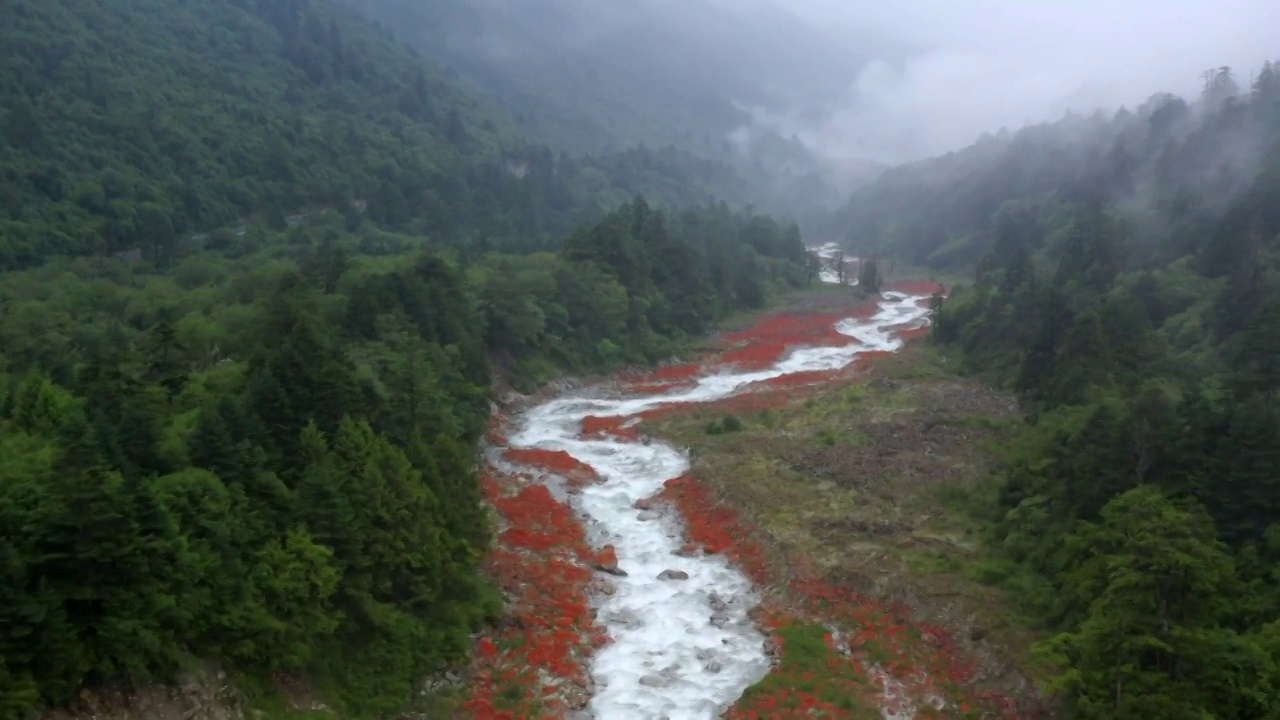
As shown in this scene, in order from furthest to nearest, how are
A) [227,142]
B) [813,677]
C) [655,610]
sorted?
[227,142]
[655,610]
[813,677]

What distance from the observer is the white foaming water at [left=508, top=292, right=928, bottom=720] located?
92.3ft

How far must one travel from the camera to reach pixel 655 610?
110 feet

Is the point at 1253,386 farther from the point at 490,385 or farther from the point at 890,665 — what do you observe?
the point at 490,385

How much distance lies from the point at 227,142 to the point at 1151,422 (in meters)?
119

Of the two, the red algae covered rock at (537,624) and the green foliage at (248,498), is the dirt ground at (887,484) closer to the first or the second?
the green foliage at (248,498)

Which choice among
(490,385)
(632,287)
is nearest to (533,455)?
(490,385)

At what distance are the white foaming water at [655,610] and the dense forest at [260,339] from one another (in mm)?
4487

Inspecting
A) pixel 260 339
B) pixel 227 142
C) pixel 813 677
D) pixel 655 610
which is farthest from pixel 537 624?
pixel 227 142

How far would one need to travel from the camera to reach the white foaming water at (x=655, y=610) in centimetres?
2812

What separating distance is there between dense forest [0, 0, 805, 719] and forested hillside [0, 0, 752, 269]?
497 mm

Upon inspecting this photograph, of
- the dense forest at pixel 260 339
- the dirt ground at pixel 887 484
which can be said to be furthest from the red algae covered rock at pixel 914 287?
the dirt ground at pixel 887 484

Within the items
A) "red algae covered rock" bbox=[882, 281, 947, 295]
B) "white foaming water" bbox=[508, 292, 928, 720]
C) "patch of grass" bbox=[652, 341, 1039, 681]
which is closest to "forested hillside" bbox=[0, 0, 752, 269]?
"red algae covered rock" bbox=[882, 281, 947, 295]

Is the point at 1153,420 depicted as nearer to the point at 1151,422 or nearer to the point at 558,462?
the point at 1151,422

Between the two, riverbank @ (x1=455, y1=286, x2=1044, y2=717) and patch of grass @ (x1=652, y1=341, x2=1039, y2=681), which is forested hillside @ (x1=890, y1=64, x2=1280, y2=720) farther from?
riverbank @ (x1=455, y1=286, x2=1044, y2=717)
